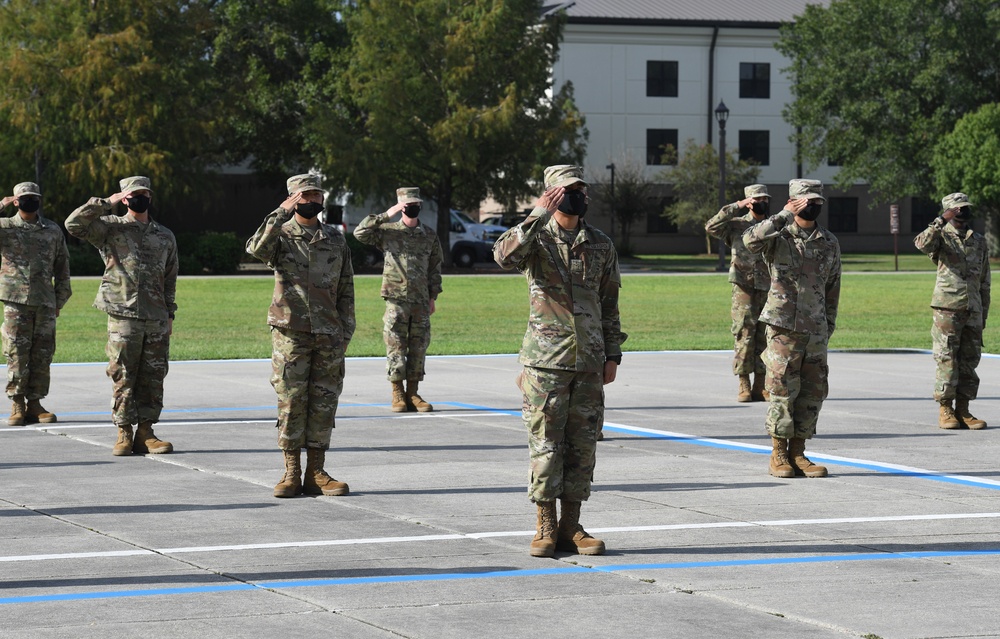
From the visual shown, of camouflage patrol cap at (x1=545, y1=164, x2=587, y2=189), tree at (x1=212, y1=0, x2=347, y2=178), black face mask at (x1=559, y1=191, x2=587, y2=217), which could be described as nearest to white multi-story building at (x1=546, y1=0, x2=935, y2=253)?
tree at (x1=212, y1=0, x2=347, y2=178)

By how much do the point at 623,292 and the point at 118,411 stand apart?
27643 mm

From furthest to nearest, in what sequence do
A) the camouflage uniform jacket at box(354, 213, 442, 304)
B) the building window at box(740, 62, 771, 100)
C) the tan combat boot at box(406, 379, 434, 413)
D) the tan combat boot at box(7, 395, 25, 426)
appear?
the building window at box(740, 62, 771, 100) < the tan combat boot at box(406, 379, 434, 413) < the camouflage uniform jacket at box(354, 213, 442, 304) < the tan combat boot at box(7, 395, 25, 426)

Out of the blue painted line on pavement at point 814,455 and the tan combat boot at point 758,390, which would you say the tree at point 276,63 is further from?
the blue painted line on pavement at point 814,455

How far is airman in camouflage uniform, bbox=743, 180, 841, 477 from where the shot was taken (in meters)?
10.5

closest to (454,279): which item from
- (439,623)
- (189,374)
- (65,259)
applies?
(189,374)

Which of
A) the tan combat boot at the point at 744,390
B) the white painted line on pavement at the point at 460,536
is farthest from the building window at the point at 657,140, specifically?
the white painted line on pavement at the point at 460,536

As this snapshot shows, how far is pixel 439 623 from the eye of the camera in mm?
6383

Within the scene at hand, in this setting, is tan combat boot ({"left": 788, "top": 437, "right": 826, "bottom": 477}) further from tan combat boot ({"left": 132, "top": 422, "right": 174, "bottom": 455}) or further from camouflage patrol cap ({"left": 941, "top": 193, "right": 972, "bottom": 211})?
tan combat boot ({"left": 132, "top": 422, "right": 174, "bottom": 455})

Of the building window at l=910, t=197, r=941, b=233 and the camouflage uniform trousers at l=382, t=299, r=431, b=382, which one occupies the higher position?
the building window at l=910, t=197, r=941, b=233

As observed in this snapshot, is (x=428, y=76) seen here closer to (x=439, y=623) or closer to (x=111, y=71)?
(x=111, y=71)

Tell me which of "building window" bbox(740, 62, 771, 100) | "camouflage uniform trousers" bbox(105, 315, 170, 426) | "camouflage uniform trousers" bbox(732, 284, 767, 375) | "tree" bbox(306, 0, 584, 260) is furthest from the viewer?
"building window" bbox(740, 62, 771, 100)

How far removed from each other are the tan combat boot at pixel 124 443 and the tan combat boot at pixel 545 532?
4.68m

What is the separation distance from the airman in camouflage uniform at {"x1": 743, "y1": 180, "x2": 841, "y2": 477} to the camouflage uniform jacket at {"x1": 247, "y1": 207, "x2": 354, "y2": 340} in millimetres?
2954

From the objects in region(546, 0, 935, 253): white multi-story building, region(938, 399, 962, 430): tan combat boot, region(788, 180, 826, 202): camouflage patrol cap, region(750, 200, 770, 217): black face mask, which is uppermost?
region(546, 0, 935, 253): white multi-story building
